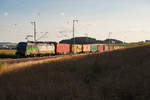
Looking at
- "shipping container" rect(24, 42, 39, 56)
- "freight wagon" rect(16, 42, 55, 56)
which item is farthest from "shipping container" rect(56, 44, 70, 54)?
"shipping container" rect(24, 42, 39, 56)

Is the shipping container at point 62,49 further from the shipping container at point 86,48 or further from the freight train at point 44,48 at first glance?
the shipping container at point 86,48

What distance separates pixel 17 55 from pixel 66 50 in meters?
16.3

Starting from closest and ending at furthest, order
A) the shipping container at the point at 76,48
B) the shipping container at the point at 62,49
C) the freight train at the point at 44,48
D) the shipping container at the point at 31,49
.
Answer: the shipping container at the point at 31,49, the freight train at the point at 44,48, the shipping container at the point at 62,49, the shipping container at the point at 76,48

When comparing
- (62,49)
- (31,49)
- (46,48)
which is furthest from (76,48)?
(31,49)

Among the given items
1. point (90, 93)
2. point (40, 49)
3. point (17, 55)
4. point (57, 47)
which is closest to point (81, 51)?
point (57, 47)

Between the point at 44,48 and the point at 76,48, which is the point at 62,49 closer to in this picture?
the point at 76,48

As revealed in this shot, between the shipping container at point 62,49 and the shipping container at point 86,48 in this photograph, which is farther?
the shipping container at point 86,48

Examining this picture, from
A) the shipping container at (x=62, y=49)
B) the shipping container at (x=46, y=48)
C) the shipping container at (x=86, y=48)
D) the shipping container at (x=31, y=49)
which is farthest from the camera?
the shipping container at (x=86, y=48)

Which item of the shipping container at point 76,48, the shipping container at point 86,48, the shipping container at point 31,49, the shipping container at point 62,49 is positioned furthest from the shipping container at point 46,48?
the shipping container at point 86,48

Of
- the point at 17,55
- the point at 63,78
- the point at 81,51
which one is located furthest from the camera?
the point at 81,51

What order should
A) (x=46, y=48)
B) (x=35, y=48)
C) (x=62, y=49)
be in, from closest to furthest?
(x=35, y=48) → (x=46, y=48) → (x=62, y=49)

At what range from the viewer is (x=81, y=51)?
60.3 metres

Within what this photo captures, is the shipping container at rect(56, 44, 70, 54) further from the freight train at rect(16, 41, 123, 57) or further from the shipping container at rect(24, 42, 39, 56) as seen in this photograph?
the shipping container at rect(24, 42, 39, 56)

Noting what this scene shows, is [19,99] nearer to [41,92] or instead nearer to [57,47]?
[41,92]
